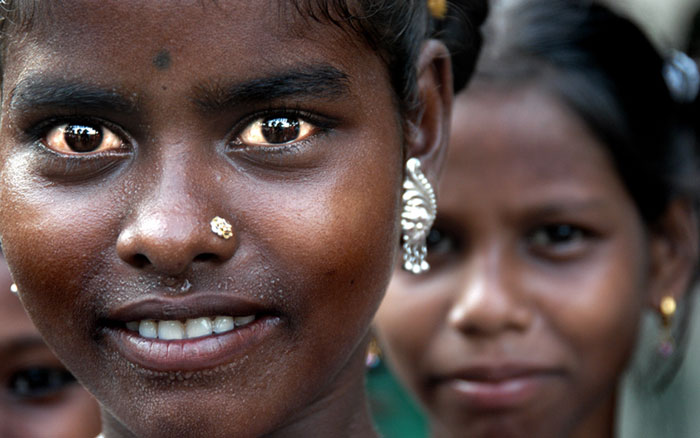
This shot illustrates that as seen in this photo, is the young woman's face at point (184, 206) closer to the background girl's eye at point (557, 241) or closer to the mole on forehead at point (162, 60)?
the mole on forehead at point (162, 60)

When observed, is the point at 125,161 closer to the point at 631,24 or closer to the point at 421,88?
the point at 421,88

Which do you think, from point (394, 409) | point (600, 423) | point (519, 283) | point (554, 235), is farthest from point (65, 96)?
point (394, 409)

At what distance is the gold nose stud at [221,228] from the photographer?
145 cm

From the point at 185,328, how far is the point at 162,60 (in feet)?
1.36

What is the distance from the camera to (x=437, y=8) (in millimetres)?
2012

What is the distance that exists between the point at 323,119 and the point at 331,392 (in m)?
0.53

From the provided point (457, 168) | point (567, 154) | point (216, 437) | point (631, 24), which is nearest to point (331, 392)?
point (216, 437)

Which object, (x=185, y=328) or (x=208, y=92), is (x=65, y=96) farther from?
(x=185, y=328)

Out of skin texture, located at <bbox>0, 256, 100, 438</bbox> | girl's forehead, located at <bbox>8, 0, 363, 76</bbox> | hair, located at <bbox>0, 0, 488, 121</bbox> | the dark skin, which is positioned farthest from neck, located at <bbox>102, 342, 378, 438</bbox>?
skin texture, located at <bbox>0, 256, 100, 438</bbox>

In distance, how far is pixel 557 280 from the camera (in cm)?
275

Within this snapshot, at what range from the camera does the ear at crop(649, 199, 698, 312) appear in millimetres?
3092

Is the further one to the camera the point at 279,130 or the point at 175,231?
the point at 279,130

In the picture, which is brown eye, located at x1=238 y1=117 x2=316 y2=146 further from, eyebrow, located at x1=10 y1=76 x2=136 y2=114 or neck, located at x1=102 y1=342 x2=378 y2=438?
neck, located at x1=102 y1=342 x2=378 y2=438

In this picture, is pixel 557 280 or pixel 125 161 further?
pixel 557 280
